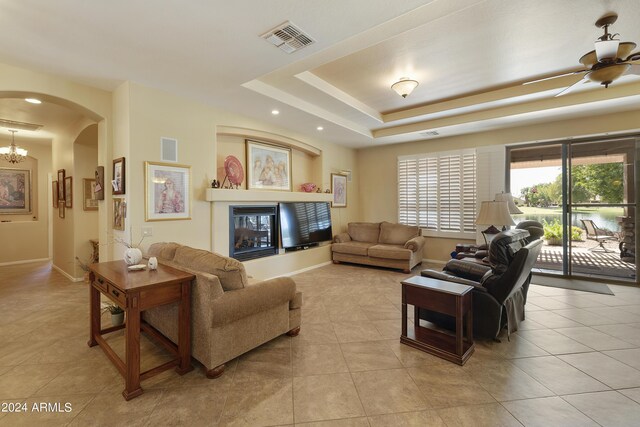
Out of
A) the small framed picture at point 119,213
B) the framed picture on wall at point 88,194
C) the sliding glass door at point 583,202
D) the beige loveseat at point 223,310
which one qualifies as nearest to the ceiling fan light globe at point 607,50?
the sliding glass door at point 583,202

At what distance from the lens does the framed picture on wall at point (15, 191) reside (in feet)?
21.4

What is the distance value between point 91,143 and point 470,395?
6.75m

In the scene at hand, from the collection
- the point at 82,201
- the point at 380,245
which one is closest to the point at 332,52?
the point at 380,245

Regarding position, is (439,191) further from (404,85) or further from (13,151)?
(13,151)

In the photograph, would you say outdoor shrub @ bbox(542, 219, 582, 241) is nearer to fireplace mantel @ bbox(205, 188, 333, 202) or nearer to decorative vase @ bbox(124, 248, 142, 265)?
fireplace mantel @ bbox(205, 188, 333, 202)

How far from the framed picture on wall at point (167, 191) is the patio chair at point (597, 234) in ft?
22.2

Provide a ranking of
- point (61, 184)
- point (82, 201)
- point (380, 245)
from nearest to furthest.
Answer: point (82, 201)
point (61, 184)
point (380, 245)

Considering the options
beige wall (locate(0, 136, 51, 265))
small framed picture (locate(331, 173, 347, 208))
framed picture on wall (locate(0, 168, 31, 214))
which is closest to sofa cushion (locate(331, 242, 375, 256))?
small framed picture (locate(331, 173, 347, 208))

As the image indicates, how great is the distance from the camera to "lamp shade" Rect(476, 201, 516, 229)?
4.01 metres

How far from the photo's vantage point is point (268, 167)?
534 centimetres

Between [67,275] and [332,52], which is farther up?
[332,52]

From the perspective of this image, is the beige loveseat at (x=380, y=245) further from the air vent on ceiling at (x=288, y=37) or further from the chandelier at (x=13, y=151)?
the chandelier at (x=13, y=151)

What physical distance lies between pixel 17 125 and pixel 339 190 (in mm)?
6269

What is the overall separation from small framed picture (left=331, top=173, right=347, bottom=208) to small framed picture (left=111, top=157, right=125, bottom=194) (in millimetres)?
4132
